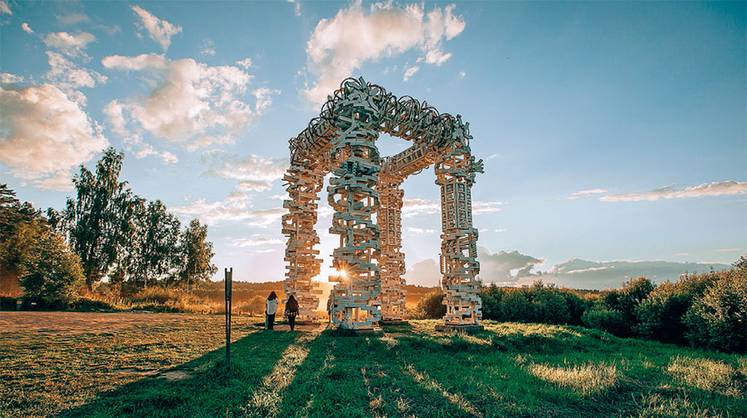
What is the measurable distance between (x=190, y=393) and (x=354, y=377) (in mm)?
3143

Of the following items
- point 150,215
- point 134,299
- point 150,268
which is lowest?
point 134,299

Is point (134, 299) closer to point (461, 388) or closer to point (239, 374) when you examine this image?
point (239, 374)

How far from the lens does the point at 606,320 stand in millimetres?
17000

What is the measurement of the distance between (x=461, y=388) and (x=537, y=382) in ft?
5.96

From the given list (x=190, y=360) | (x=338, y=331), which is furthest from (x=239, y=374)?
(x=338, y=331)

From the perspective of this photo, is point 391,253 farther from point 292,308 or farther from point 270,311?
point 270,311

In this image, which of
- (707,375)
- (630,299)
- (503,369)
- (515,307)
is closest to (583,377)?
(503,369)

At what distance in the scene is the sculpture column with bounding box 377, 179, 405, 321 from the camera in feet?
62.0

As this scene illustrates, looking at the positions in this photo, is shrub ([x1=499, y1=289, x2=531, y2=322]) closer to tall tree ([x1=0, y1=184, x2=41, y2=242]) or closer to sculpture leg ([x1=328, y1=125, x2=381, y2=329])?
sculpture leg ([x1=328, y1=125, x2=381, y2=329])

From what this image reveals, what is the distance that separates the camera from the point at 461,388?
7059mm

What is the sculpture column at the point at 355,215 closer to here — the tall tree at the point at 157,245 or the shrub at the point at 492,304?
the shrub at the point at 492,304

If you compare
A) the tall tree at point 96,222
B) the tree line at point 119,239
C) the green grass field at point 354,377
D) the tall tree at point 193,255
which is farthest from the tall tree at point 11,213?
the green grass field at point 354,377

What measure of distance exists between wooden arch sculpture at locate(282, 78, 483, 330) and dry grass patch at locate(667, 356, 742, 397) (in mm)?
6773

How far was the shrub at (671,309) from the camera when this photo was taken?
1432 cm
